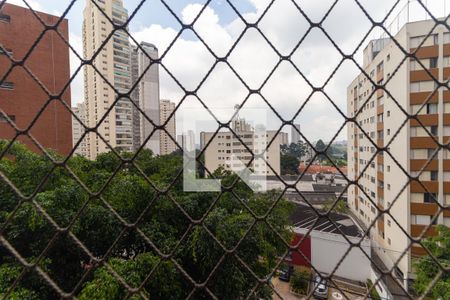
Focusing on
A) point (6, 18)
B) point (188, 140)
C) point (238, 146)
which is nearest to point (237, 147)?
point (238, 146)

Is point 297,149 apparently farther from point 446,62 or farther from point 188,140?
point 446,62

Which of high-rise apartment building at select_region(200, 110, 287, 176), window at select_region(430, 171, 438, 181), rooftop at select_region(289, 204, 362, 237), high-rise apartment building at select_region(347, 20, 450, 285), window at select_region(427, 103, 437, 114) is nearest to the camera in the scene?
high-rise apartment building at select_region(200, 110, 287, 176)

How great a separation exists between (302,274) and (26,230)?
588cm

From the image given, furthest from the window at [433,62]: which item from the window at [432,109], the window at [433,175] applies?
the window at [433,175]

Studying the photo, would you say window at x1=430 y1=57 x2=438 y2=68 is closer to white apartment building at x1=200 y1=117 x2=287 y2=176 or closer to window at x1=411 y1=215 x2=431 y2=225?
window at x1=411 y1=215 x2=431 y2=225

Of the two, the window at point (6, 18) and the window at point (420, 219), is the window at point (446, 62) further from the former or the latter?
the window at point (6, 18)

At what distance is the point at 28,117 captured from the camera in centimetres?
607

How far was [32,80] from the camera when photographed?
5.53 m

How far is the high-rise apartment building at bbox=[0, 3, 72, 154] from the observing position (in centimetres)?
563

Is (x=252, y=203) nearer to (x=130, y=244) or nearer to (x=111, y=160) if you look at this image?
(x=130, y=244)

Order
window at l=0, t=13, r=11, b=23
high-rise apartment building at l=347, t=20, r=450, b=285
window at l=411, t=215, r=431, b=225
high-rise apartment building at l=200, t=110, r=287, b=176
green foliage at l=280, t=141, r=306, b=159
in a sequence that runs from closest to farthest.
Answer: high-rise apartment building at l=200, t=110, r=287, b=176, green foliage at l=280, t=141, r=306, b=159, high-rise apartment building at l=347, t=20, r=450, b=285, window at l=411, t=215, r=431, b=225, window at l=0, t=13, r=11, b=23

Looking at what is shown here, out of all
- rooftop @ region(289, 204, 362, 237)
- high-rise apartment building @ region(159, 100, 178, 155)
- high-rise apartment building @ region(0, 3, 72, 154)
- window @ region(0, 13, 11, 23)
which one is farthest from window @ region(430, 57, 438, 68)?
window @ region(0, 13, 11, 23)

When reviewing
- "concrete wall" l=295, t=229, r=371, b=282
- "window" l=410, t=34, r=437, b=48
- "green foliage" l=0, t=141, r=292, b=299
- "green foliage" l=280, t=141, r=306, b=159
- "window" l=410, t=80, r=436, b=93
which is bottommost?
"concrete wall" l=295, t=229, r=371, b=282

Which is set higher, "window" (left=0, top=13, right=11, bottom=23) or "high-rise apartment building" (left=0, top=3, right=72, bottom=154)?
"window" (left=0, top=13, right=11, bottom=23)
